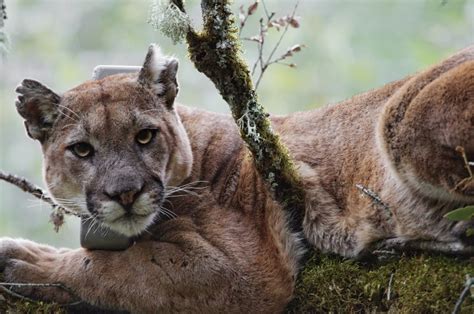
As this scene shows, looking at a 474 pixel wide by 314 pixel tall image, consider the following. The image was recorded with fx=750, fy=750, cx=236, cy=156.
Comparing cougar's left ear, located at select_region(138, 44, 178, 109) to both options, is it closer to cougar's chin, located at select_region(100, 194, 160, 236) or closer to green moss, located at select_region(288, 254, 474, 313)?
cougar's chin, located at select_region(100, 194, 160, 236)

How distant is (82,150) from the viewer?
5.72 metres

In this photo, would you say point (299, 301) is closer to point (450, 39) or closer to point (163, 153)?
point (163, 153)

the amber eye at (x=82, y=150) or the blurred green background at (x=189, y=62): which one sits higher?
the blurred green background at (x=189, y=62)

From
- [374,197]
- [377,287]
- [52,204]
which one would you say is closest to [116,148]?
[52,204]

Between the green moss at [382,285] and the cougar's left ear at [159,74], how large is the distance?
1.82m

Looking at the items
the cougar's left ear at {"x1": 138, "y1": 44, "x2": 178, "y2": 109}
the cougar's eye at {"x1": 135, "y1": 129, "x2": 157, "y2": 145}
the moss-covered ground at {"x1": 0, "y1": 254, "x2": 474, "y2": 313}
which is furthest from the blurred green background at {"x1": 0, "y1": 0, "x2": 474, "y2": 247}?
the moss-covered ground at {"x1": 0, "y1": 254, "x2": 474, "y2": 313}

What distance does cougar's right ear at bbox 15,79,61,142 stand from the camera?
5.83 m

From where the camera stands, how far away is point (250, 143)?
16.5 feet

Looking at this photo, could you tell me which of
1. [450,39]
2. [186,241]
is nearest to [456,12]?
[450,39]

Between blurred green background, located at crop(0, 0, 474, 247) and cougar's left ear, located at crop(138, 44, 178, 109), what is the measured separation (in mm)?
7448

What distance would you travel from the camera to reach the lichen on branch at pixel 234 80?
4.76 meters

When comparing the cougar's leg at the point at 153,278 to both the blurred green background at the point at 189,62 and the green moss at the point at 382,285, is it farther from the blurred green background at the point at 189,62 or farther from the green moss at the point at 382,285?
the blurred green background at the point at 189,62

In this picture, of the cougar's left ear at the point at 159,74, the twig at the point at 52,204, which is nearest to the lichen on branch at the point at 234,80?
the cougar's left ear at the point at 159,74

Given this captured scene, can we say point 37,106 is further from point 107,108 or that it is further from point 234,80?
point 234,80
